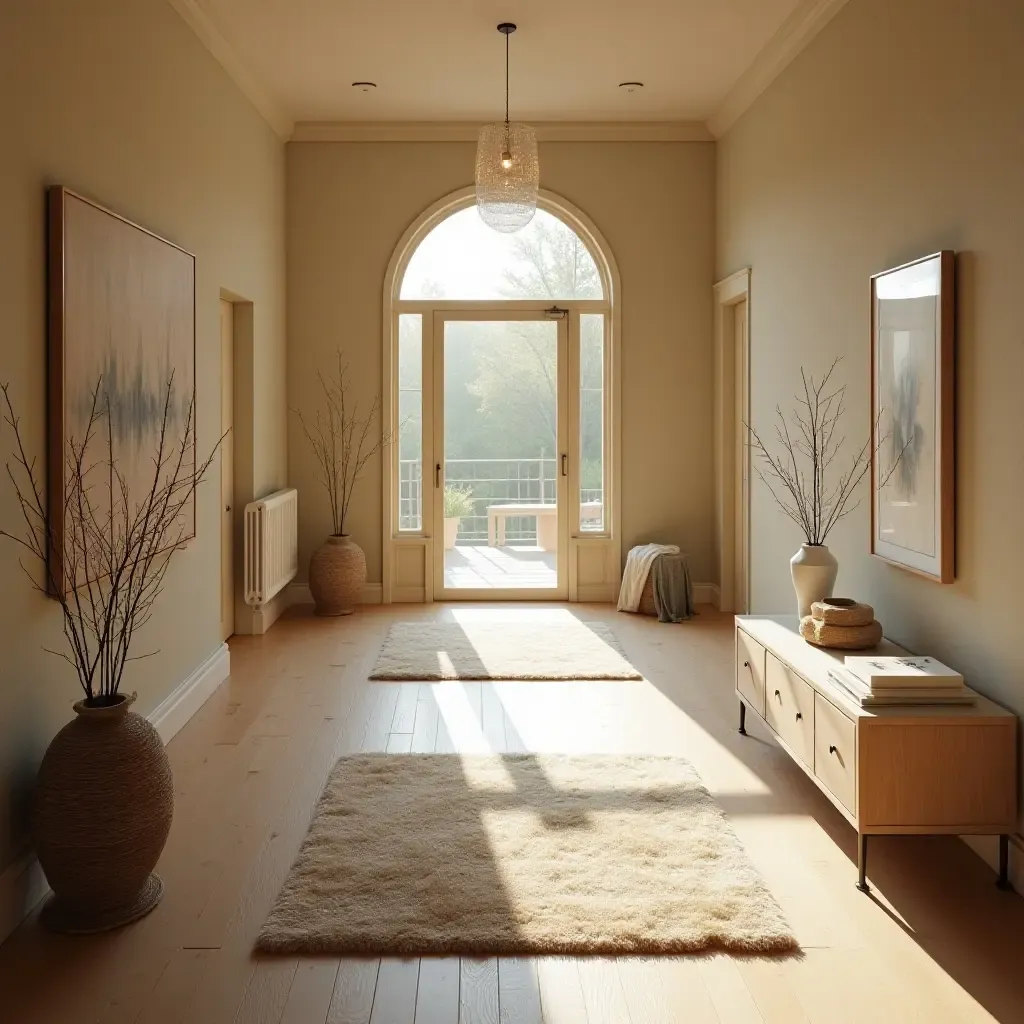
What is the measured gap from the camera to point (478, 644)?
607 centimetres

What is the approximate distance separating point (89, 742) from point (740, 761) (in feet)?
7.93

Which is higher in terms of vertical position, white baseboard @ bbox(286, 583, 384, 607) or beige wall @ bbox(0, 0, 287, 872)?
beige wall @ bbox(0, 0, 287, 872)

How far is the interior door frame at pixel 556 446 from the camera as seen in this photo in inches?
293

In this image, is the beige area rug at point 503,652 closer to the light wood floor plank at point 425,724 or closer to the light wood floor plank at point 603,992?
the light wood floor plank at point 425,724

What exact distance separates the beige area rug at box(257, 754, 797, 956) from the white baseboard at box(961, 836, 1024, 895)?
0.73 m

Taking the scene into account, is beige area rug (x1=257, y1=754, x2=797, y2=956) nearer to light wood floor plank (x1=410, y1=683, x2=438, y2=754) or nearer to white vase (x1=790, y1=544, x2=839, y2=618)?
light wood floor plank (x1=410, y1=683, x2=438, y2=754)

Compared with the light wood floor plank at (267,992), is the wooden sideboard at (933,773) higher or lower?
higher

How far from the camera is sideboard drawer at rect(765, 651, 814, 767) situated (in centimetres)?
345

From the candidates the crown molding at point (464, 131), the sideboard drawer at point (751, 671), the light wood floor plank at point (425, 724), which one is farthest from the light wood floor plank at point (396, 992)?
the crown molding at point (464, 131)

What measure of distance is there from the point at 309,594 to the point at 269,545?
1.28 m

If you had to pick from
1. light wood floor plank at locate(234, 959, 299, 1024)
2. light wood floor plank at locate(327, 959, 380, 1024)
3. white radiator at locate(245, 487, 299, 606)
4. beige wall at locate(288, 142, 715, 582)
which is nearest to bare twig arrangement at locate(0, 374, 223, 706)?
light wood floor plank at locate(234, 959, 299, 1024)

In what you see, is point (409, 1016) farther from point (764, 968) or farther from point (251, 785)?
point (251, 785)

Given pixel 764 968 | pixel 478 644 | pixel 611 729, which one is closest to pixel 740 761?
pixel 611 729

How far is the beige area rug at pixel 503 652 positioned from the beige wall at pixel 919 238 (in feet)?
3.33
